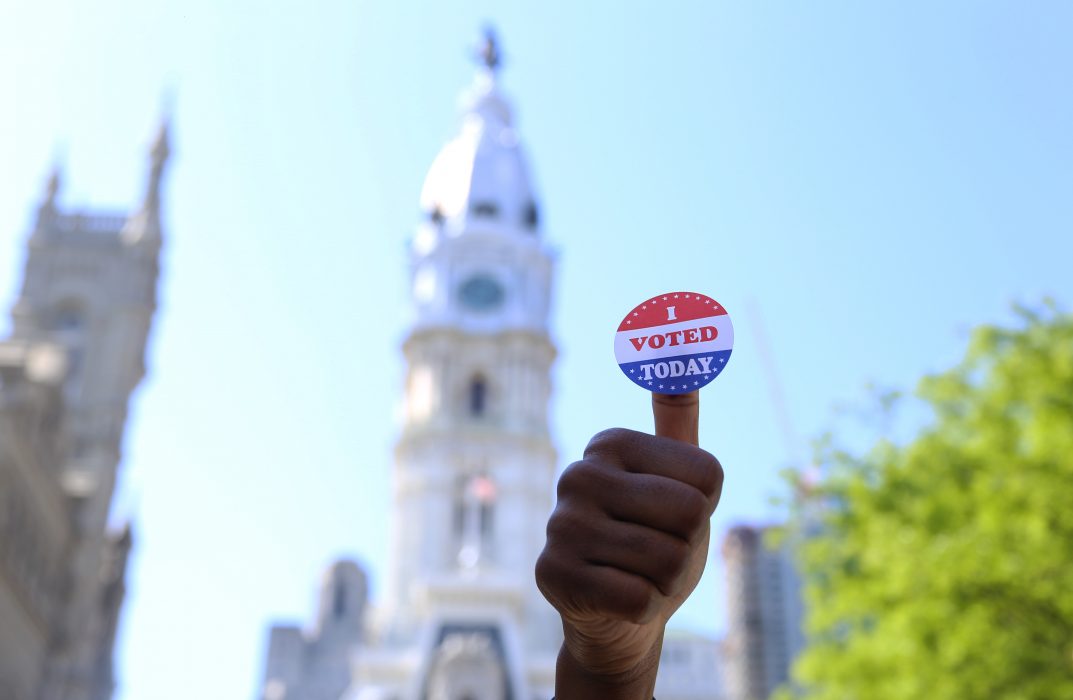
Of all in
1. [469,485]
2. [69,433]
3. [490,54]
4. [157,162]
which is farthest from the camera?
[490,54]

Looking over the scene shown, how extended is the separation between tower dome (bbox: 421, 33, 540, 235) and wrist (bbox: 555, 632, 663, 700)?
76.7 meters

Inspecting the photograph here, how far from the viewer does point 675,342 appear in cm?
366

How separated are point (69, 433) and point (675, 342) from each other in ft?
188

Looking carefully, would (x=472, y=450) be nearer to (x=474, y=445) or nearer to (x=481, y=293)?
(x=474, y=445)

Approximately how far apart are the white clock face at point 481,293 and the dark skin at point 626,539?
250 ft

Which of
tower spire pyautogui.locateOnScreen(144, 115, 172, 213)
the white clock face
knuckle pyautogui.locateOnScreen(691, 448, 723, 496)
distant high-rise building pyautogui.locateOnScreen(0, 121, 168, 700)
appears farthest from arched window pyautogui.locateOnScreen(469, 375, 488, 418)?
knuckle pyautogui.locateOnScreen(691, 448, 723, 496)

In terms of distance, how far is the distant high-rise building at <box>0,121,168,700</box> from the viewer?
42.4 meters

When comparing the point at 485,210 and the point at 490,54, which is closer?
the point at 485,210

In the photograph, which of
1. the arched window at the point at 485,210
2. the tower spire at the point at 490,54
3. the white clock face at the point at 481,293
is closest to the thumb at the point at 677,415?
the white clock face at the point at 481,293

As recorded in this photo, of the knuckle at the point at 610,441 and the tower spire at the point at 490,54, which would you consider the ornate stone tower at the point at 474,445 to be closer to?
the tower spire at the point at 490,54

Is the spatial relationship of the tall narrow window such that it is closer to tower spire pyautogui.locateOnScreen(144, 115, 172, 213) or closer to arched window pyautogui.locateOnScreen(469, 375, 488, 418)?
arched window pyautogui.locateOnScreen(469, 375, 488, 418)

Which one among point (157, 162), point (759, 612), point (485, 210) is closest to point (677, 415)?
point (157, 162)

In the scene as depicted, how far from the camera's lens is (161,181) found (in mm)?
66125

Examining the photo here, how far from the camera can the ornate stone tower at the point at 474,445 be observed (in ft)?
195
